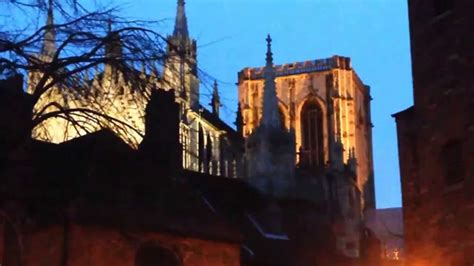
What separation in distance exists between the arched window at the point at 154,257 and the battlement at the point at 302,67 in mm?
74067

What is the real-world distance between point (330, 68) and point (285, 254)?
65.1 m

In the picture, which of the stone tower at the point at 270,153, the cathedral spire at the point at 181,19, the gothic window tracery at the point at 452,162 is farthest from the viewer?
the stone tower at the point at 270,153

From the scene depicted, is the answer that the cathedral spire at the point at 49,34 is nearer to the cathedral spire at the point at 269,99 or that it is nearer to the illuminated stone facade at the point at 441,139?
the illuminated stone facade at the point at 441,139

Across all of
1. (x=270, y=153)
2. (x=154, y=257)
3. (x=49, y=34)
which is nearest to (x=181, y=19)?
(x=270, y=153)

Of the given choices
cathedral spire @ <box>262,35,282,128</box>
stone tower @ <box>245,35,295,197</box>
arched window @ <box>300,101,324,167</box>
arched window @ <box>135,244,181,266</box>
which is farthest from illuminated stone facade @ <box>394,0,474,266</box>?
arched window @ <box>300,101,324,167</box>

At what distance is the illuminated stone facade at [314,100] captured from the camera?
10031cm

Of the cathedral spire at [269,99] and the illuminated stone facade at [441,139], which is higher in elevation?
the cathedral spire at [269,99]

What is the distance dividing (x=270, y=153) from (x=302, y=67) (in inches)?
1571

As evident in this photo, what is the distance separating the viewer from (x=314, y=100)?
102188 mm

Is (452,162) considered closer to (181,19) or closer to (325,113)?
(181,19)

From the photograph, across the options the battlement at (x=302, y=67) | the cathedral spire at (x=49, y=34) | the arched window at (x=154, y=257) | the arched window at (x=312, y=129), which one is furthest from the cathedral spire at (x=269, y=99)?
the cathedral spire at (x=49, y=34)

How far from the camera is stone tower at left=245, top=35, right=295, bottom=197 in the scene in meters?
62.6

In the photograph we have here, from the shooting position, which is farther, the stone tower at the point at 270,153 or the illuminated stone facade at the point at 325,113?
the illuminated stone facade at the point at 325,113

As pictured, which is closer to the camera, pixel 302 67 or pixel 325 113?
pixel 325 113
